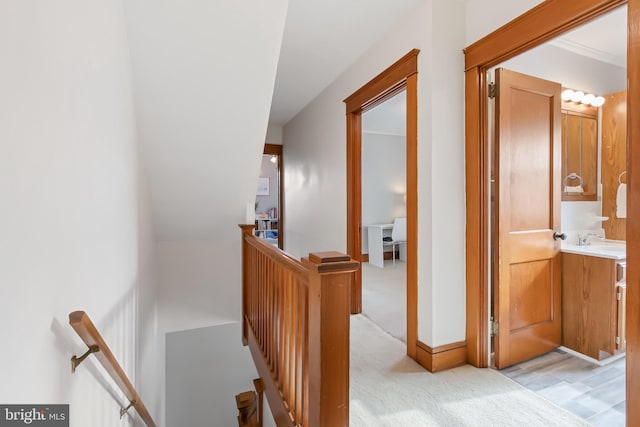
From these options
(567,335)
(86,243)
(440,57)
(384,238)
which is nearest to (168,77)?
(86,243)

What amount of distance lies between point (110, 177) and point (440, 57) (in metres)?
2.09

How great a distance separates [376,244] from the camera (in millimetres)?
5613

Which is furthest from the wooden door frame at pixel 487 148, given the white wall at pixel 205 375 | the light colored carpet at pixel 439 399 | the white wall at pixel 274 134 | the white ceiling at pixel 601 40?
the white wall at pixel 274 134

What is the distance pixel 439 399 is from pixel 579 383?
100 centimetres

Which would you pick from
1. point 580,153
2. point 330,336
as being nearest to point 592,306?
point 580,153

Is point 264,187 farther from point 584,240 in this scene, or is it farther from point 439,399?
point 439,399

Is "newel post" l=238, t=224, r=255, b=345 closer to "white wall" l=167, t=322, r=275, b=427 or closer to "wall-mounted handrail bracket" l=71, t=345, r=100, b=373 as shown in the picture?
"white wall" l=167, t=322, r=275, b=427

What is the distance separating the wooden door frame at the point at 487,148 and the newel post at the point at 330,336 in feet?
4.19

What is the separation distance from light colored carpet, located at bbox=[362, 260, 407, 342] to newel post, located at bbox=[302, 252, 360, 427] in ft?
5.15

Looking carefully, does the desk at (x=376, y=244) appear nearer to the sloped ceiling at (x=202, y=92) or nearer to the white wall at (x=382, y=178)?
the white wall at (x=382, y=178)

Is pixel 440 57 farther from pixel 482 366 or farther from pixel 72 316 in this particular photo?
pixel 72 316

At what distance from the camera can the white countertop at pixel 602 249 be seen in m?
2.19

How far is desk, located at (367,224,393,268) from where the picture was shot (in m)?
5.52

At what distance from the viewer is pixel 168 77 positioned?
195cm
